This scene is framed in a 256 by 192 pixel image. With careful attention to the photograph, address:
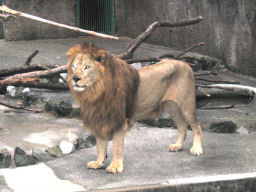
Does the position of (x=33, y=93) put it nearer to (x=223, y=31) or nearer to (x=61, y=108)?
(x=61, y=108)

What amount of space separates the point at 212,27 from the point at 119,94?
5.69 meters

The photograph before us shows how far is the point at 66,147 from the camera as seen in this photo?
5547 millimetres

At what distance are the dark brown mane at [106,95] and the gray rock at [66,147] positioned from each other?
2.80 ft

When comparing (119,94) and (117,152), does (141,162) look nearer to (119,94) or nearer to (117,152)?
(117,152)

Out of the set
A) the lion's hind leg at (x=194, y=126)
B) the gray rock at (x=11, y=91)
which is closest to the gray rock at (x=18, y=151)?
the lion's hind leg at (x=194, y=126)

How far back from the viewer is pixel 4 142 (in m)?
5.83

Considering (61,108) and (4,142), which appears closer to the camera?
(4,142)

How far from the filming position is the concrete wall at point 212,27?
917cm

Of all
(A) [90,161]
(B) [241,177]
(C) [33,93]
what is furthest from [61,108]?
(B) [241,177]

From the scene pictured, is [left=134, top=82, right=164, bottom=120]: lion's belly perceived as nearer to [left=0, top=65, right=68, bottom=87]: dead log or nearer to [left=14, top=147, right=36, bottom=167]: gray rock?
[left=14, top=147, right=36, bottom=167]: gray rock

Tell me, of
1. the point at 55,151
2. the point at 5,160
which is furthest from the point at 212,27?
the point at 5,160

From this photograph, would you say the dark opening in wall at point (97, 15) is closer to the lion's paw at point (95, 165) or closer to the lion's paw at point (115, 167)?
the lion's paw at point (95, 165)

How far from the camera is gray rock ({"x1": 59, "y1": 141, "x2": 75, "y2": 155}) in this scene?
5524 millimetres

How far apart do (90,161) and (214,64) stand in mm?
5226
